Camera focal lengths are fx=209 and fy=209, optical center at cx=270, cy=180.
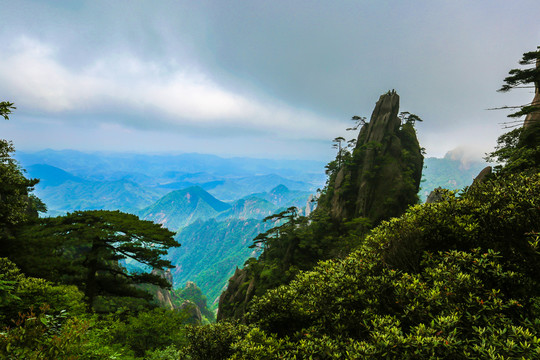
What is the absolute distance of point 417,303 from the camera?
16.1 feet

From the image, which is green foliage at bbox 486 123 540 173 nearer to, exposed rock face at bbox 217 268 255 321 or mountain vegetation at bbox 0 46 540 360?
mountain vegetation at bbox 0 46 540 360

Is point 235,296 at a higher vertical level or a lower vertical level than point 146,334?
lower

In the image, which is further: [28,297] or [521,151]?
[521,151]

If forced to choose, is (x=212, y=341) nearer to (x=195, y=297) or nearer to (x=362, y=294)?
(x=362, y=294)

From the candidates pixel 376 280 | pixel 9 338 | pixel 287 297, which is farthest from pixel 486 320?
pixel 9 338

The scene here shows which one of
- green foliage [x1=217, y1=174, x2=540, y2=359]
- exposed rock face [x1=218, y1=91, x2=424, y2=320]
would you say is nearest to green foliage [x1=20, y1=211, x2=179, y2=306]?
green foliage [x1=217, y1=174, x2=540, y2=359]

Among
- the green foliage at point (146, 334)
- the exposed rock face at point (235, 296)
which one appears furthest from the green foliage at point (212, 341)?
the exposed rock face at point (235, 296)

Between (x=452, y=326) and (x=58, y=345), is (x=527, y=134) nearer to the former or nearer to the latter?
(x=452, y=326)

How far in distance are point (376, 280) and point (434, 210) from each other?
3.49m

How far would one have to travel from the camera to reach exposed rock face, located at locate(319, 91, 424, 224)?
30141mm

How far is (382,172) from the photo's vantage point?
3234 cm

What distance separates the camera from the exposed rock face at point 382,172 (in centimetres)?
3014

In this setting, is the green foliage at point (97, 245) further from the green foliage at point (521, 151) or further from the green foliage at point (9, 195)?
the green foliage at point (521, 151)

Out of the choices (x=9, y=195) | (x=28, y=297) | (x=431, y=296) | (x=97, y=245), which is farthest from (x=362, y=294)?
(x=9, y=195)
